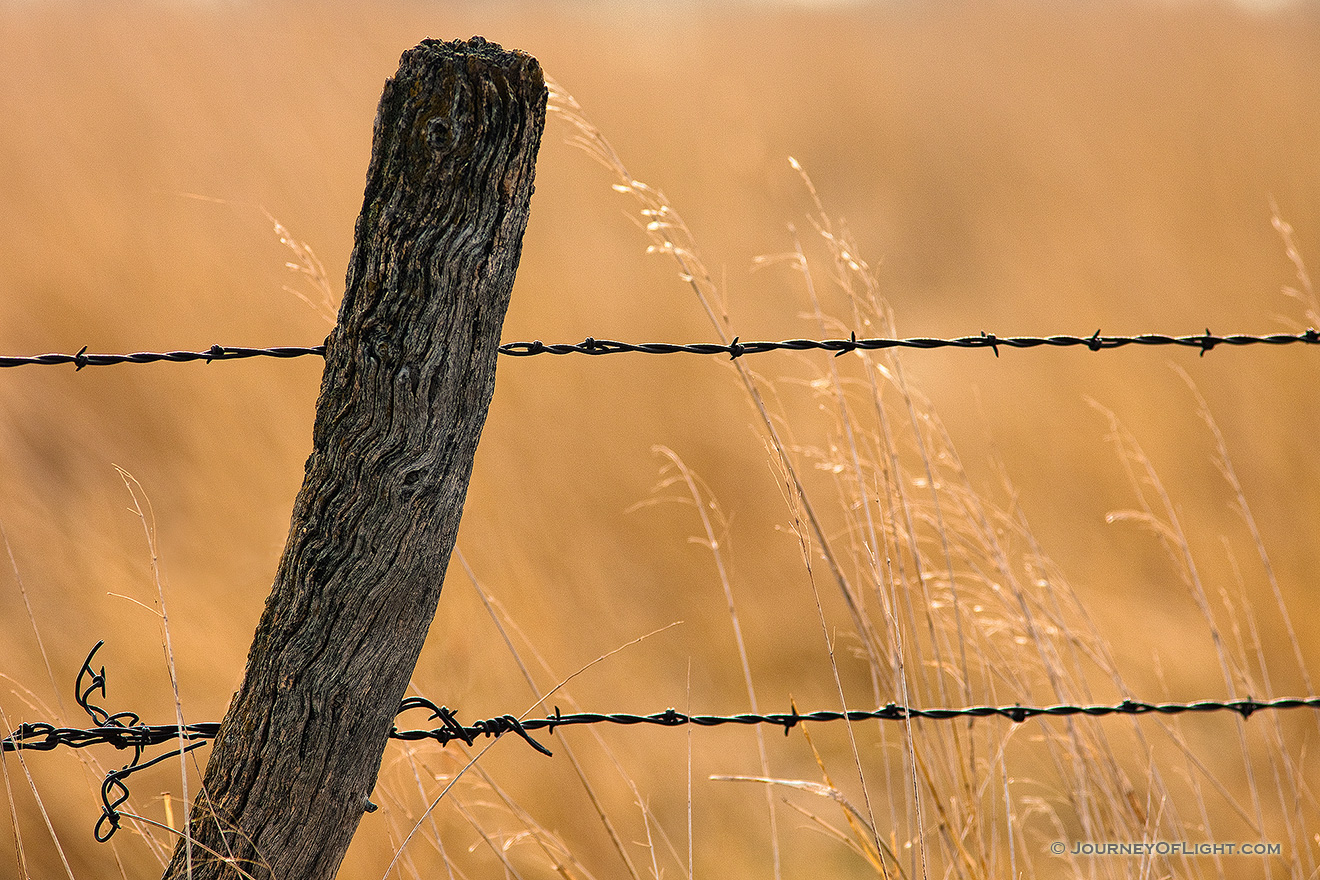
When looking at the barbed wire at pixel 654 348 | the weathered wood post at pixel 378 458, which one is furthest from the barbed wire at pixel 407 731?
the barbed wire at pixel 654 348

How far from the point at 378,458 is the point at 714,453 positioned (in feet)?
7.90

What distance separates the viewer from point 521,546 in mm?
2748

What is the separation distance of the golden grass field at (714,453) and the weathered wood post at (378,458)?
0.63 m

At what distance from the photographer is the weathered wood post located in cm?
87

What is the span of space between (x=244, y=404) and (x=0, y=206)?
1.38 metres

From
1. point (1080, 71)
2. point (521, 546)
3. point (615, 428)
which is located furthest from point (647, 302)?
point (1080, 71)

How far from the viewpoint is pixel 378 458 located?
0.88m

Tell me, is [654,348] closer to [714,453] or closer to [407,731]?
[407,731]

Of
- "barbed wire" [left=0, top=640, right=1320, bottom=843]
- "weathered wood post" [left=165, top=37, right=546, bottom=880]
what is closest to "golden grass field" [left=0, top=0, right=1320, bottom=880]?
"barbed wire" [left=0, top=640, right=1320, bottom=843]

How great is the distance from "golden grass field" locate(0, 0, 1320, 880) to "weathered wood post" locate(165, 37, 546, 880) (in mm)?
633

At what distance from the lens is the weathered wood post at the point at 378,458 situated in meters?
0.87

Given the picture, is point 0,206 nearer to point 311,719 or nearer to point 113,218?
point 113,218

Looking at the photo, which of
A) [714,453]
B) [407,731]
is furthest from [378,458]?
[714,453]

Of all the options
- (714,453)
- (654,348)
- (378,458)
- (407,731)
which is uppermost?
(714,453)
